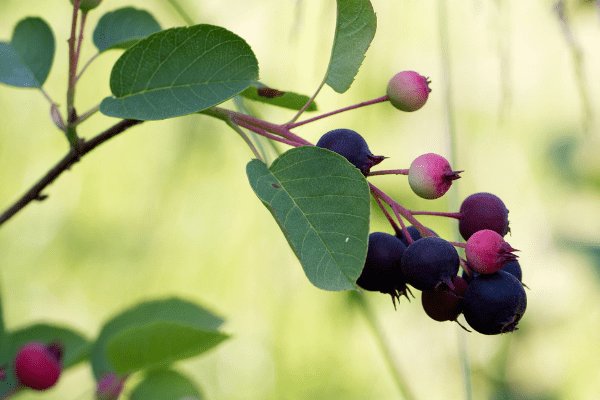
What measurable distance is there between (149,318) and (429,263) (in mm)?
465

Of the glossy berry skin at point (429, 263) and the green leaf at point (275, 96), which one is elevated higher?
the green leaf at point (275, 96)

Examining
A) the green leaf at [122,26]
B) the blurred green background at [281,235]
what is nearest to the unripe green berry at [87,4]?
the green leaf at [122,26]

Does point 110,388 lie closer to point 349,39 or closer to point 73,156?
point 73,156

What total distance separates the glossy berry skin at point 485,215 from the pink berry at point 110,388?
359mm

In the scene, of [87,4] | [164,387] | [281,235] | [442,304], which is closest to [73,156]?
[87,4]

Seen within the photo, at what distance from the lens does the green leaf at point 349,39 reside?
23.6 inches

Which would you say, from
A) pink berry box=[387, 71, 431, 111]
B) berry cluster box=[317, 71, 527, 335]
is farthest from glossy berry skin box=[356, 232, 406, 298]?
pink berry box=[387, 71, 431, 111]

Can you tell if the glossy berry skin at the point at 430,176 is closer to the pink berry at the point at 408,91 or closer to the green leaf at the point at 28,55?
the pink berry at the point at 408,91

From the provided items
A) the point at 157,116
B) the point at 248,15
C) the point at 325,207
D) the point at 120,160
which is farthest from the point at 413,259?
the point at 120,160

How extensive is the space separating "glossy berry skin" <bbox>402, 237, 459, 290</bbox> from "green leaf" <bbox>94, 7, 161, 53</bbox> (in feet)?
1.42

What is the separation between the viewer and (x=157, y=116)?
23.8 inches

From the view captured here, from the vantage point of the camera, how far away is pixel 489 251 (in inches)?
22.1

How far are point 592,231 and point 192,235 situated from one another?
0.89m

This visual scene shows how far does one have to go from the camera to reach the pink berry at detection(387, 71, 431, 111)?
0.64 meters
